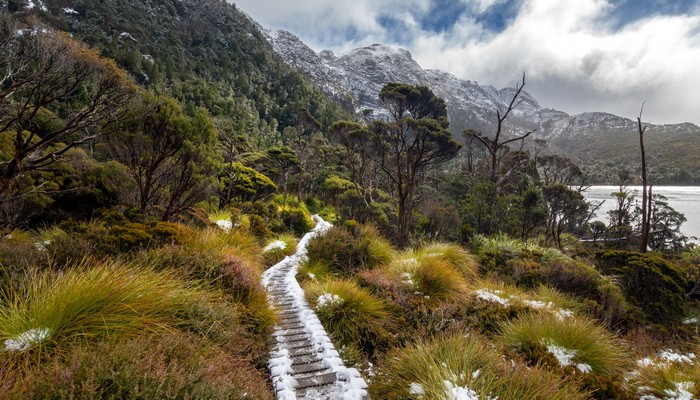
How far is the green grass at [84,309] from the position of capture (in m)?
2.61

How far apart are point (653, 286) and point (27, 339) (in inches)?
546

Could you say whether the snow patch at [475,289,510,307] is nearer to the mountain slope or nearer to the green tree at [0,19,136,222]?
the green tree at [0,19,136,222]

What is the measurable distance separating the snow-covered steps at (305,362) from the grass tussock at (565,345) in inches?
103

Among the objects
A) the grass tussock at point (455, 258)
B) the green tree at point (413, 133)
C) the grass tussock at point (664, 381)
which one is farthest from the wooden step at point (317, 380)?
the green tree at point (413, 133)

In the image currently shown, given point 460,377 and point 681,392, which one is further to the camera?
point 681,392

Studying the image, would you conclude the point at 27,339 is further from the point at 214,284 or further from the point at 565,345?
the point at 565,345

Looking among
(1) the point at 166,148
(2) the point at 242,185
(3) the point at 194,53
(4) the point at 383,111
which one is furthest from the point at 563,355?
(4) the point at 383,111

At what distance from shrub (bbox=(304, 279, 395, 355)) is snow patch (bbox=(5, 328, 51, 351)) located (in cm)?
377

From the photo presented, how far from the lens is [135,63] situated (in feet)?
149

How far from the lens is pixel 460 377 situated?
11.2 feet

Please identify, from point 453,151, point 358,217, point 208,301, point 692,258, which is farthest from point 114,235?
point 692,258

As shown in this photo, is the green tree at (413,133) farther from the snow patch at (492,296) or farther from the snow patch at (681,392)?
the snow patch at (681,392)

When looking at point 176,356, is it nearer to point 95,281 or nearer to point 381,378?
point 95,281

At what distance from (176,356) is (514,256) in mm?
11394
